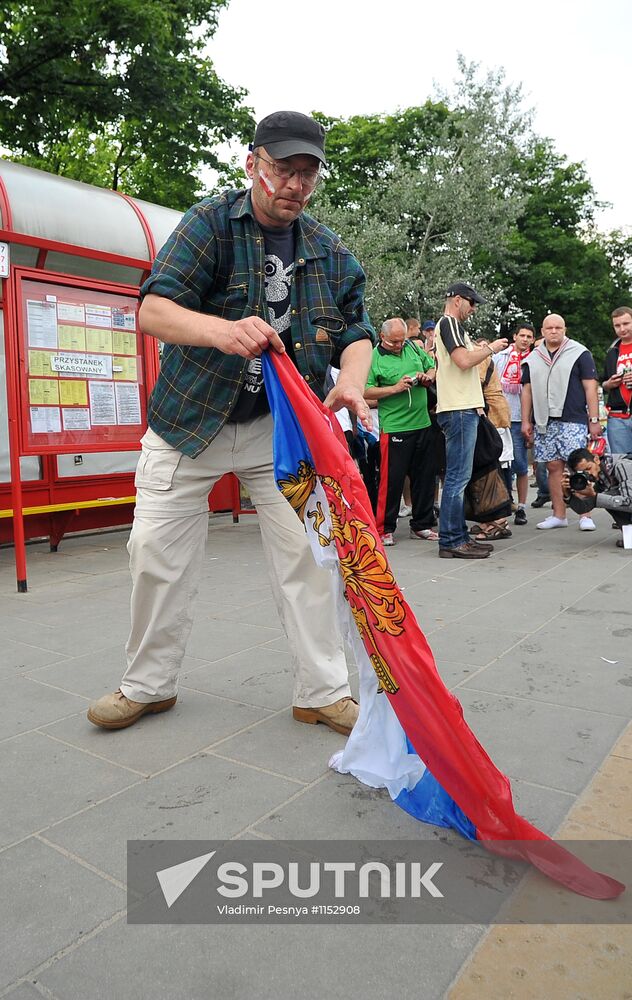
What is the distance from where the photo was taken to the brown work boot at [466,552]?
249 inches

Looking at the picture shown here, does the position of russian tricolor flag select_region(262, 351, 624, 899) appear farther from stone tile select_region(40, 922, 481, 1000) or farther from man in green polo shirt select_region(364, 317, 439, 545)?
man in green polo shirt select_region(364, 317, 439, 545)

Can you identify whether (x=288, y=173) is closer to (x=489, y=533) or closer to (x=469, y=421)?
(x=469, y=421)

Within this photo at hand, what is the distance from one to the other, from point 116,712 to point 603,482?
16.8 ft

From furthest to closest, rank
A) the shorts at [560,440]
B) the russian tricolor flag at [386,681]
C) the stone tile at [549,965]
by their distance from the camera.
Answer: the shorts at [560,440], the russian tricolor flag at [386,681], the stone tile at [549,965]

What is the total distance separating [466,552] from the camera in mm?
6332

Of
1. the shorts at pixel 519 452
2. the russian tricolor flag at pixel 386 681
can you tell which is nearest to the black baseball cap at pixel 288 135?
the russian tricolor flag at pixel 386 681

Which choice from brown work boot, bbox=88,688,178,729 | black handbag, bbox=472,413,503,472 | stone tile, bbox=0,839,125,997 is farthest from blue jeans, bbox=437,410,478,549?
stone tile, bbox=0,839,125,997

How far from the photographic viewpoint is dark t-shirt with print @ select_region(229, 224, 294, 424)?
277 cm

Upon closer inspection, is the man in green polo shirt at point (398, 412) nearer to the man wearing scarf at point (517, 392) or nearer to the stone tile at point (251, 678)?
the man wearing scarf at point (517, 392)

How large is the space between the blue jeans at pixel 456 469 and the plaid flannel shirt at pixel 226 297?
351 cm

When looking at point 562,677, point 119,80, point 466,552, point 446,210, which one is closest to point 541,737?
point 562,677

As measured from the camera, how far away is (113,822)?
2248 millimetres

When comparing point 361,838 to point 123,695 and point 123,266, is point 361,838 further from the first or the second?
point 123,266

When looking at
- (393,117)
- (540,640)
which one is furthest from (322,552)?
(393,117)
